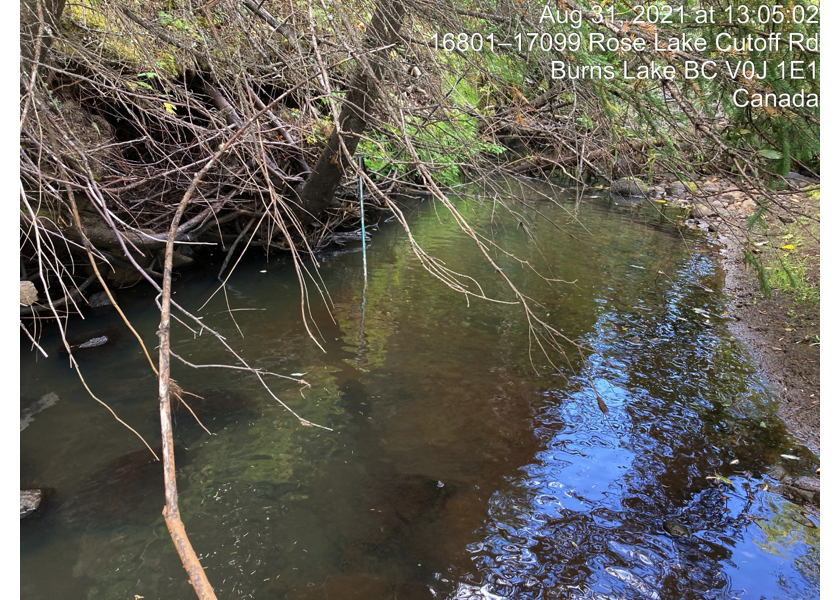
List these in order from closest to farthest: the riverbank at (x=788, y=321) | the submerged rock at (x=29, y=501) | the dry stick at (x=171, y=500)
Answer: the dry stick at (x=171, y=500) → the submerged rock at (x=29, y=501) → the riverbank at (x=788, y=321)

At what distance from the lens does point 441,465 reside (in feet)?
12.3

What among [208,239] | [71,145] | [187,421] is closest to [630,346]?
[187,421]

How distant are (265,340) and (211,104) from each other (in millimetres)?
3496

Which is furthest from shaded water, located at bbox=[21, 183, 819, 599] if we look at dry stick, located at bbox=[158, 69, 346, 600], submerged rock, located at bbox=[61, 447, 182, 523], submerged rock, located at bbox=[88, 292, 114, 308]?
dry stick, located at bbox=[158, 69, 346, 600]

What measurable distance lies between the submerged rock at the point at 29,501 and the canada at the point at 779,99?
4.67m

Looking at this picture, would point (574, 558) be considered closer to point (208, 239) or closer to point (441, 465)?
point (441, 465)

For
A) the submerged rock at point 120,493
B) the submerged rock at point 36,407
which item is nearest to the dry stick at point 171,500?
the submerged rock at point 120,493

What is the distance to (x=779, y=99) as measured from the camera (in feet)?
8.13

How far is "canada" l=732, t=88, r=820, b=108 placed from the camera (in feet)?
7.99

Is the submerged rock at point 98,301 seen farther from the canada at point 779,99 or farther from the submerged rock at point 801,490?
the submerged rock at point 801,490

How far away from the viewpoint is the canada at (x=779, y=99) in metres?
2.44

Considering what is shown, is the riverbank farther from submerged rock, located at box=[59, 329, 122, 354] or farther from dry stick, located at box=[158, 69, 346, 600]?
submerged rock, located at box=[59, 329, 122, 354]

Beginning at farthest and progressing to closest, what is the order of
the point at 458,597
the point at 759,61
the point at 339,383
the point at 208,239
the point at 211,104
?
the point at 208,239, the point at 211,104, the point at 339,383, the point at 458,597, the point at 759,61

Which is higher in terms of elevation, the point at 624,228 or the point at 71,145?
the point at 71,145
